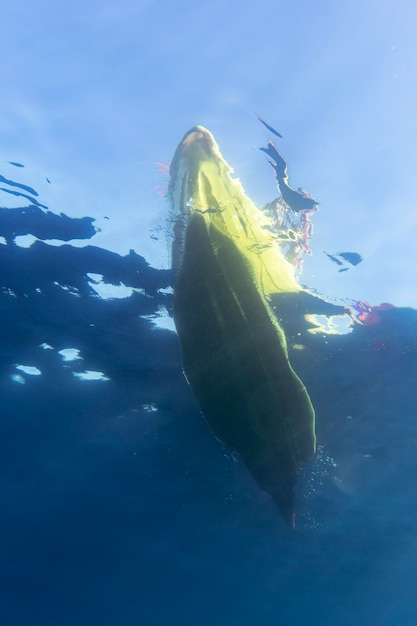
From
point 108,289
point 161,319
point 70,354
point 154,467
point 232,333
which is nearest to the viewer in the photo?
point 232,333

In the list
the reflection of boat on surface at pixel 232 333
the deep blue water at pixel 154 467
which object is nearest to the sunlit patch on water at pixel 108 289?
the deep blue water at pixel 154 467

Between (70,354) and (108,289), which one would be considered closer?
(108,289)

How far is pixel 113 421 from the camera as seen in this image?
16719mm

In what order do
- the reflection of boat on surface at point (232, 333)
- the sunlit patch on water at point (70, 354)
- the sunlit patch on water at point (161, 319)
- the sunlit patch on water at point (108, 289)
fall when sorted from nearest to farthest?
1. the reflection of boat on surface at point (232, 333)
2. the sunlit patch on water at point (108, 289)
3. the sunlit patch on water at point (161, 319)
4. the sunlit patch on water at point (70, 354)

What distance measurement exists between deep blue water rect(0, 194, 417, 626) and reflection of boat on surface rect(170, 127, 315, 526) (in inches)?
93.4

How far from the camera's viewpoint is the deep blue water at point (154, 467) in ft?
40.0

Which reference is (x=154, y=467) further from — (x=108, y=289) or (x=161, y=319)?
(x=108, y=289)

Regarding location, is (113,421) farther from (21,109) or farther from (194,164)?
(194,164)

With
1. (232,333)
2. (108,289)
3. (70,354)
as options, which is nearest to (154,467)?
(70,354)

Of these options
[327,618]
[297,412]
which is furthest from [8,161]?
Result: [327,618]

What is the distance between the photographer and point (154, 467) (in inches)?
752

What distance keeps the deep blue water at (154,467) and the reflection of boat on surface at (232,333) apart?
93.4 inches

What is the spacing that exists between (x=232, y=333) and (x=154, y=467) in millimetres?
15202

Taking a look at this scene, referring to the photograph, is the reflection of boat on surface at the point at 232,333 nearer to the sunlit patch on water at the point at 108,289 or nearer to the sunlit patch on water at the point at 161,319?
the sunlit patch on water at the point at 108,289
